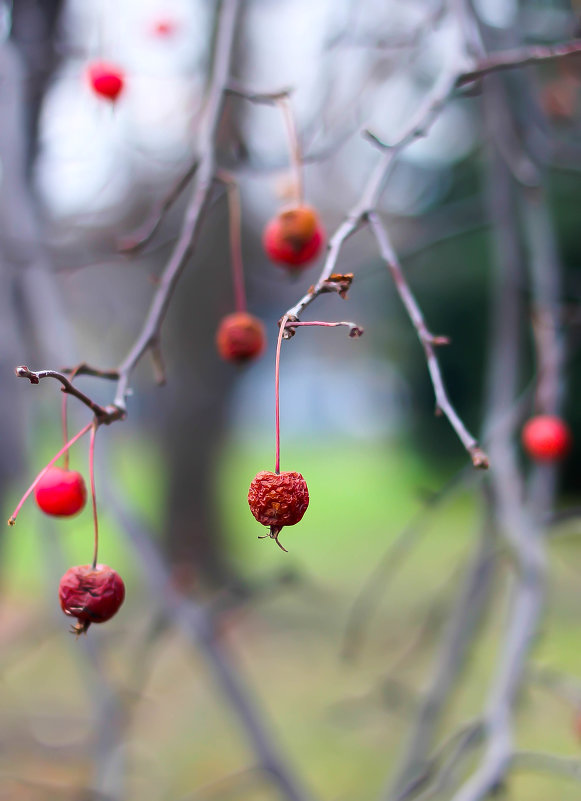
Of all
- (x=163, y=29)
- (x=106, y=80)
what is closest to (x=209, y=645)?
(x=106, y=80)

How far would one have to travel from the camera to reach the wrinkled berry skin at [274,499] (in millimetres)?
1072

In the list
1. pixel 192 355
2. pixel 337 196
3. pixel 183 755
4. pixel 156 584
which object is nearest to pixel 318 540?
pixel 192 355

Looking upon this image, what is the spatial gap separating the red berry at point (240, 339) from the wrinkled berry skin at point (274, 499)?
71 cm

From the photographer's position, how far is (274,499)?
1.07 metres

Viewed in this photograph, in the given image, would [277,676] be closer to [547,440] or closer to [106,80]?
[547,440]

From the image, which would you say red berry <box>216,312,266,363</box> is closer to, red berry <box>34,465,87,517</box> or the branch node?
red berry <box>34,465,87,517</box>

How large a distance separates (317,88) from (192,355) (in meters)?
4.64

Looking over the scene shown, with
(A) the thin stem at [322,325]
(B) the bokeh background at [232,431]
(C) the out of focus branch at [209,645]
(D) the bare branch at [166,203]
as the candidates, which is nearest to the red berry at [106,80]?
(B) the bokeh background at [232,431]

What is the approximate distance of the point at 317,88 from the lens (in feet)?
11.0

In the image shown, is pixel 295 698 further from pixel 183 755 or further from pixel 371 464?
pixel 371 464

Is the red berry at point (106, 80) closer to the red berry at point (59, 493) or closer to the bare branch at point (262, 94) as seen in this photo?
the bare branch at point (262, 94)

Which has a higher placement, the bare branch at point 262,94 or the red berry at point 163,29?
the red berry at point 163,29

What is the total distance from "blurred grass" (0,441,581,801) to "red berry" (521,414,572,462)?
379 mm

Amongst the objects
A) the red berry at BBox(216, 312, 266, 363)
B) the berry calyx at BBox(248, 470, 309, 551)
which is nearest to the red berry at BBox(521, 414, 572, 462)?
the red berry at BBox(216, 312, 266, 363)
